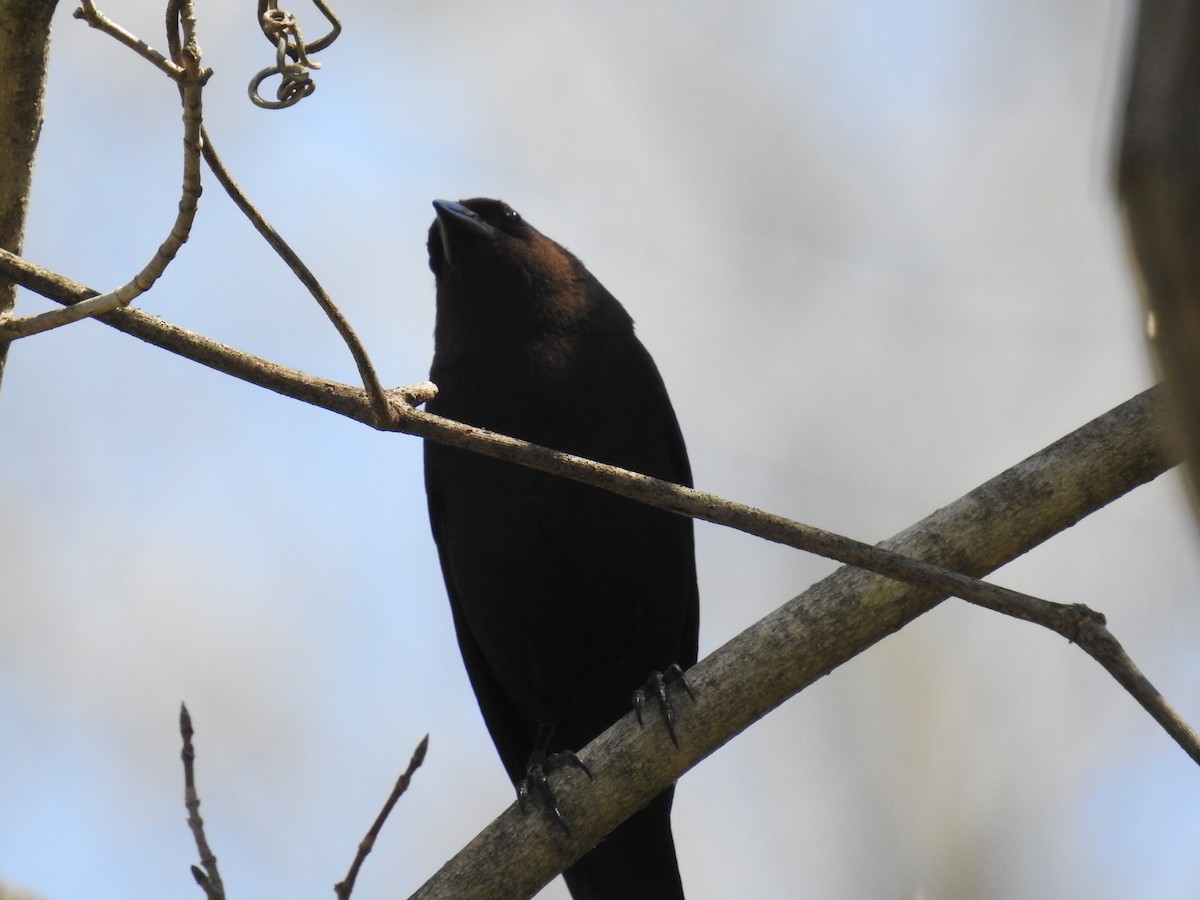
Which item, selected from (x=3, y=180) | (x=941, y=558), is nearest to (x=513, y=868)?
(x=941, y=558)

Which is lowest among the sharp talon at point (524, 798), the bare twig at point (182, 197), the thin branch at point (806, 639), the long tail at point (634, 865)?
the thin branch at point (806, 639)

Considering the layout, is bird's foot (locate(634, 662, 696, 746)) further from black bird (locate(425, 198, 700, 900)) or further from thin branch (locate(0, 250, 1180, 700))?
thin branch (locate(0, 250, 1180, 700))

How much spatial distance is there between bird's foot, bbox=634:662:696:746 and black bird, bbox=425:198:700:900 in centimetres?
38

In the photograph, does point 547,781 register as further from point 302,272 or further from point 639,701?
point 302,272

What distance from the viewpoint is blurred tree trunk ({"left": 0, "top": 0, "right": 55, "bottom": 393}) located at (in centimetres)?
224

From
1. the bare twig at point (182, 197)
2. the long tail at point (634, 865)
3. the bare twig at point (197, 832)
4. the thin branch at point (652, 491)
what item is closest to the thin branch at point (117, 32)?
the bare twig at point (182, 197)

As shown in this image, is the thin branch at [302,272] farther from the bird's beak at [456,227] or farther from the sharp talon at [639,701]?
the bird's beak at [456,227]

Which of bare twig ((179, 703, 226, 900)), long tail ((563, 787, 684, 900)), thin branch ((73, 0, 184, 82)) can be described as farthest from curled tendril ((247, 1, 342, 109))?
long tail ((563, 787, 684, 900))

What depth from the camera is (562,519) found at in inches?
149

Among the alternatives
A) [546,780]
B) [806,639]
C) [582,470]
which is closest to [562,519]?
[546,780]

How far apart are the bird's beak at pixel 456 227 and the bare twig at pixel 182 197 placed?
7.08 feet

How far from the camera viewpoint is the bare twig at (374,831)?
2.47 meters

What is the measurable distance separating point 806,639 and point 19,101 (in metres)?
1.71

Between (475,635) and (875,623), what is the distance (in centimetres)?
174
